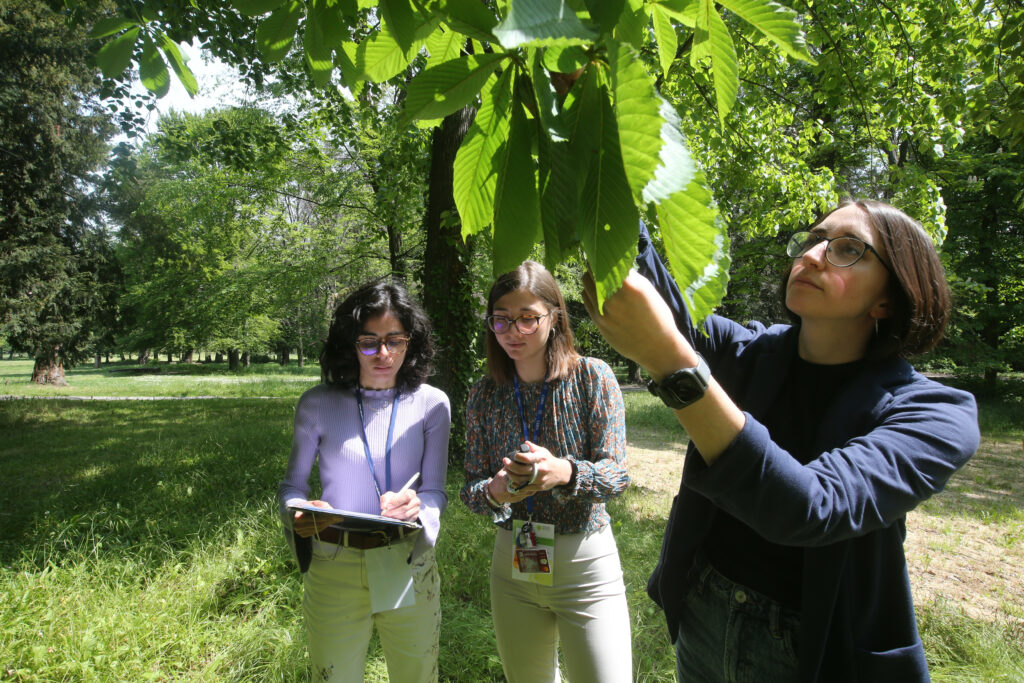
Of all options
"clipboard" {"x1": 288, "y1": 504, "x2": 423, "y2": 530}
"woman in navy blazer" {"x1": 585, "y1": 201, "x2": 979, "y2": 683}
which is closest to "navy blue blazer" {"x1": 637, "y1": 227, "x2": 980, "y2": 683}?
"woman in navy blazer" {"x1": 585, "y1": 201, "x2": 979, "y2": 683}

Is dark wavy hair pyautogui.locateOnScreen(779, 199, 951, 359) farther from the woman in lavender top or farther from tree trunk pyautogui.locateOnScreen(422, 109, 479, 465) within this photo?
tree trunk pyautogui.locateOnScreen(422, 109, 479, 465)

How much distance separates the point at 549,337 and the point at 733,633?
1.16 m

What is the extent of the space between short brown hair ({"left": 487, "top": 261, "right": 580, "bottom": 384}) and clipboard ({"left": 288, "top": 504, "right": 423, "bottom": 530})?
645mm

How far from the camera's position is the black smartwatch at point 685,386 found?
0.76 m

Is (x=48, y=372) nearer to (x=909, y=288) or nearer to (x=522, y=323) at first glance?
(x=522, y=323)

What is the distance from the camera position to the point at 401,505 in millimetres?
1998

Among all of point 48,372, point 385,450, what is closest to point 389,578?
point 385,450

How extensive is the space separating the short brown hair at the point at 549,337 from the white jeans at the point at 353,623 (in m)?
0.77

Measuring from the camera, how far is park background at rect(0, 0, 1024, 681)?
300 centimetres

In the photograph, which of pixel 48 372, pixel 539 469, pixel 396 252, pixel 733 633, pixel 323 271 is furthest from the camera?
pixel 48 372

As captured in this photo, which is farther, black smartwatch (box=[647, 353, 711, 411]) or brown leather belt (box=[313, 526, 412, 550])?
brown leather belt (box=[313, 526, 412, 550])

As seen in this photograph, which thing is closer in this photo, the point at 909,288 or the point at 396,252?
the point at 909,288

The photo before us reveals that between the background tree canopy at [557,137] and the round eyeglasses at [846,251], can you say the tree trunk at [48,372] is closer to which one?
the background tree canopy at [557,137]

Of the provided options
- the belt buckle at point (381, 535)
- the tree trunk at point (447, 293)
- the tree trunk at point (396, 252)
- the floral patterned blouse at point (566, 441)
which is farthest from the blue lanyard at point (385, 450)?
the tree trunk at point (396, 252)
